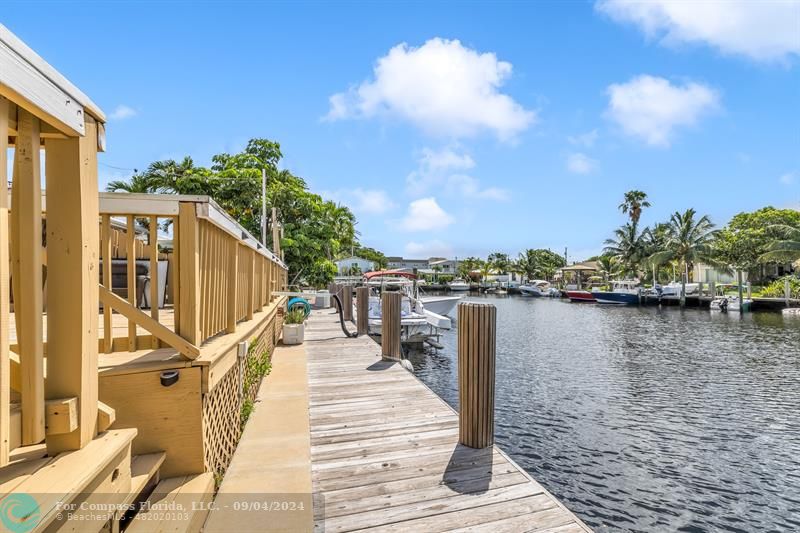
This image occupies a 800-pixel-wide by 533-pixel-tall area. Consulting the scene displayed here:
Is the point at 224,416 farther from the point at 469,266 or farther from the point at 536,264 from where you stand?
the point at 469,266

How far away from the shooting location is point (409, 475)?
3396 mm

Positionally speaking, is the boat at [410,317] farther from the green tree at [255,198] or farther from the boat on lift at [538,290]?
the boat on lift at [538,290]

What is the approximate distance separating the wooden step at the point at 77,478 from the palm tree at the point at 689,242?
44.0 meters

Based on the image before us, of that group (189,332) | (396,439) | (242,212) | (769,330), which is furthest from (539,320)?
(189,332)

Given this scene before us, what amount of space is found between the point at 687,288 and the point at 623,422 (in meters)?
43.3

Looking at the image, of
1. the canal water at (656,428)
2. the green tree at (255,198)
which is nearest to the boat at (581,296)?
the canal water at (656,428)

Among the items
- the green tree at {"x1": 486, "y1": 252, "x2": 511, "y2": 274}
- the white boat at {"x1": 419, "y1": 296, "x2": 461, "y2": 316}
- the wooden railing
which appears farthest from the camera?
the green tree at {"x1": 486, "y1": 252, "x2": 511, "y2": 274}

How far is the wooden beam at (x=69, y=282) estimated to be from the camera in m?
1.71

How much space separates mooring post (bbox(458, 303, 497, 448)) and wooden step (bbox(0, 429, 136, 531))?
113 inches

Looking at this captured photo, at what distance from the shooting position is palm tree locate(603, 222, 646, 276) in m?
46.8

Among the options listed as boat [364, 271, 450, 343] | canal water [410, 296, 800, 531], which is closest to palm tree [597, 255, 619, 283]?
canal water [410, 296, 800, 531]

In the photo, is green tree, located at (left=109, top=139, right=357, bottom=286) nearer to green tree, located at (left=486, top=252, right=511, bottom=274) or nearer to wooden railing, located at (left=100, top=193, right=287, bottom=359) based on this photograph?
wooden railing, located at (left=100, top=193, right=287, bottom=359)

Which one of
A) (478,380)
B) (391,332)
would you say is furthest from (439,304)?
(478,380)

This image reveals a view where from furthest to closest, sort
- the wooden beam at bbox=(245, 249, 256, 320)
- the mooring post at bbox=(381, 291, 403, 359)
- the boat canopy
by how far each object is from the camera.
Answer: the boat canopy < the mooring post at bbox=(381, 291, 403, 359) < the wooden beam at bbox=(245, 249, 256, 320)
